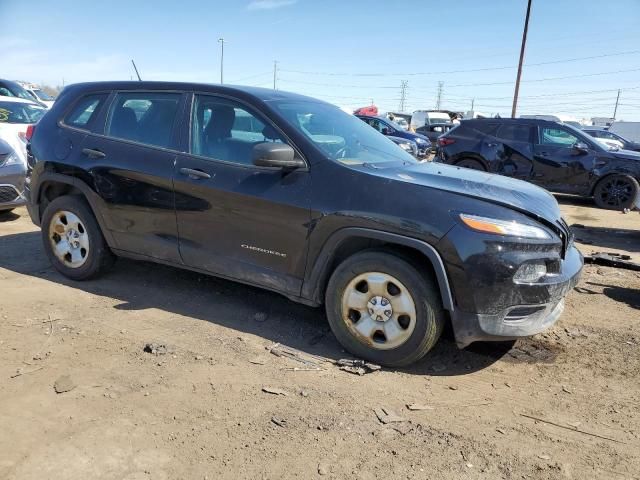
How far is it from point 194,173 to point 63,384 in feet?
5.53

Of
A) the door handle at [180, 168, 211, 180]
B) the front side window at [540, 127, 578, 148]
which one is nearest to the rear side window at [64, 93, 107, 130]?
the door handle at [180, 168, 211, 180]

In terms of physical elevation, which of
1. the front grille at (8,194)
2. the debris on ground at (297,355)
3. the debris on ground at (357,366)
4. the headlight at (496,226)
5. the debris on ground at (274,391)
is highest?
the headlight at (496,226)

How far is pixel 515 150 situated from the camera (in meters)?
10.7

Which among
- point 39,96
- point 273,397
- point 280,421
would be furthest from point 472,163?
point 39,96

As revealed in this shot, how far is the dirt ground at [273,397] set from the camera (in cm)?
247

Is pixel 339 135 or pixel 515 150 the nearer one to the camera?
pixel 339 135

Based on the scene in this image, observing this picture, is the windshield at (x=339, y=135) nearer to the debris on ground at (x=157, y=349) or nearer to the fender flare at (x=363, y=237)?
the fender flare at (x=363, y=237)

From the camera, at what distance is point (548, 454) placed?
258cm

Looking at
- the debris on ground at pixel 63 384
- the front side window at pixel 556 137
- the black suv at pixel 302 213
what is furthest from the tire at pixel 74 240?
the front side window at pixel 556 137

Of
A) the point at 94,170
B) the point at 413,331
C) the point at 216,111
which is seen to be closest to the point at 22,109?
the point at 94,170

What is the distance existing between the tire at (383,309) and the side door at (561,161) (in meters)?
8.31

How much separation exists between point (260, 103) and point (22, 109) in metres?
7.51

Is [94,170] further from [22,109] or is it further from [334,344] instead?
[22,109]

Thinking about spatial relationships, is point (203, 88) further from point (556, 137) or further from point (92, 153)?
point (556, 137)
